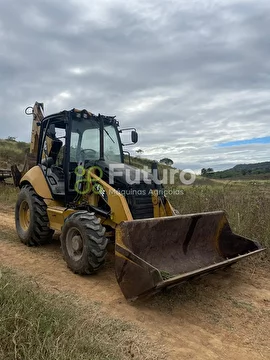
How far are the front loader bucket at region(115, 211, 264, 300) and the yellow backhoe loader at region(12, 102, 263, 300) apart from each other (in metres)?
0.01

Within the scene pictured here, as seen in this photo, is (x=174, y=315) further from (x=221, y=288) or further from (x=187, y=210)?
(x=187, y=210)

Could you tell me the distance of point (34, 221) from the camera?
661 centimetres

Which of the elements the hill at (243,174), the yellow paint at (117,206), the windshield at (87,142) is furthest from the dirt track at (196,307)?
the hill at (243,174)

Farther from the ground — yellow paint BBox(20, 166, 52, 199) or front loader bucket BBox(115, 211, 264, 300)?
yellow paint BBox(20, 166, 52, 199)

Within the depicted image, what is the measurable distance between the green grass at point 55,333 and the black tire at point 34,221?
122 inches

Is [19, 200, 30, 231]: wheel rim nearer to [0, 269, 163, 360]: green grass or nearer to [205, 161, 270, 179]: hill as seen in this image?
[0, 269, 163, 360]: green grass

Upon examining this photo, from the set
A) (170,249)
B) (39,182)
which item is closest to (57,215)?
(39,182)

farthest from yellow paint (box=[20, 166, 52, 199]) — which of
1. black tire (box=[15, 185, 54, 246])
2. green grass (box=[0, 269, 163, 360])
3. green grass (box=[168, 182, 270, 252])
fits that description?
green grass (box=[168, 182, 270, 252])

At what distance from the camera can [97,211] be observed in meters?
5.62

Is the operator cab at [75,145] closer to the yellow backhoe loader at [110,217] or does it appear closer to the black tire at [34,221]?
the yellow backhoe loader at [110,217]

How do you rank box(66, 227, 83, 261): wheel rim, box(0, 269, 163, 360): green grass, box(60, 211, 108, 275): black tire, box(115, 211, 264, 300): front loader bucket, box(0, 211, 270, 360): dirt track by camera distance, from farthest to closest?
box(66, 227, 83, 261): wheel rim < box(60, 211, 108, 275): black tire < box(115, 211, 264, 300): front loader bucket < box(0, 211, 270, 360): dirt track < box(0, 269, 163, 360): green grass

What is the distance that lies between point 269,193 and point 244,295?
3.35 metres

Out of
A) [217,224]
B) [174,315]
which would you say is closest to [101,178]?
[217,224]

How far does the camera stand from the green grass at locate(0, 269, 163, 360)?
8.53 ft
